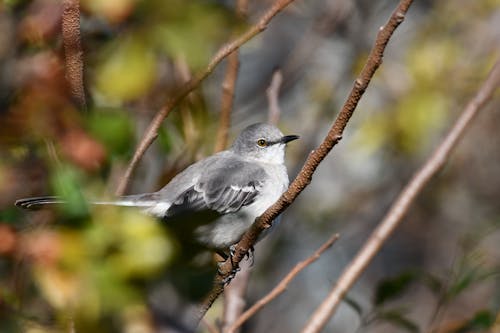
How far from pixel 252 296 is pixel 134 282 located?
13.0 feet

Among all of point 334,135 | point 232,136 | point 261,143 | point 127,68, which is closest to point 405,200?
point 334,135

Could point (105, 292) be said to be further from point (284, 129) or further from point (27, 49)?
point (284, 129)

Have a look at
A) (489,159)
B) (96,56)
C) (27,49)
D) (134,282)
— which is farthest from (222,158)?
(489,159)

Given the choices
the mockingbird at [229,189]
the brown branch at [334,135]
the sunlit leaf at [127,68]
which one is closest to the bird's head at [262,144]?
→ the mockingbird at [229,189]

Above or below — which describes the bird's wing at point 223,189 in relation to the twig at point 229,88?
below

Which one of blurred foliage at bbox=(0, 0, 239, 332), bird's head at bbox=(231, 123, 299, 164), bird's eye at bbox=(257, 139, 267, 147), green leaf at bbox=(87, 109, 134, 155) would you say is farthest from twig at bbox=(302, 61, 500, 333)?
bird's eye at bbox=(257, 139, 267, 147)

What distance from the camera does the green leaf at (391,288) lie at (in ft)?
9.29

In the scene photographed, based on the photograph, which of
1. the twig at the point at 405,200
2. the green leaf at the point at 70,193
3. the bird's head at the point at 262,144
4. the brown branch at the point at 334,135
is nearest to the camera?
the green leaf at the point at 70,193

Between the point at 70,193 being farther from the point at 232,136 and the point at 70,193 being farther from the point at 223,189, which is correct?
the point at 232,136

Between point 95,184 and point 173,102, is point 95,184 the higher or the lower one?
the lower one

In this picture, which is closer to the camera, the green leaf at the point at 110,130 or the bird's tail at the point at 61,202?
the green leaf at the point at 110,130

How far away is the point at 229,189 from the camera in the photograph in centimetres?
428

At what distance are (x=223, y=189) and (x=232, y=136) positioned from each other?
1528 millimetres

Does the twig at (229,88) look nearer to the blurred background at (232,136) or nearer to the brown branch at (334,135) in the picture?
the blurred background at (232,136)
